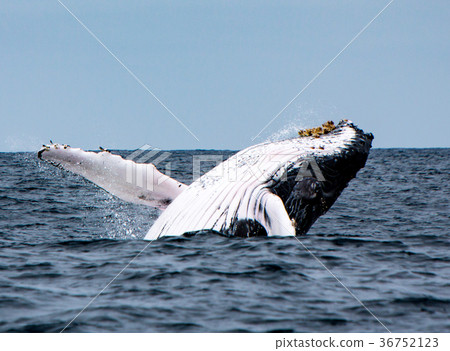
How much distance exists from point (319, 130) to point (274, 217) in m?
3.35

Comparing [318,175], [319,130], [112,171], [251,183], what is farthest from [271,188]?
[112,171]

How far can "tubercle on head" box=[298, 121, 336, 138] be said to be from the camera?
11133 millimetres

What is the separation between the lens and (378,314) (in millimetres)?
5840

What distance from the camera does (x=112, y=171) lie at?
1123 centimetres

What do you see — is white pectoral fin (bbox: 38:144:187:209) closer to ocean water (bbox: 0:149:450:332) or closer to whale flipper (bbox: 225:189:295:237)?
ocean water (bbox: 0:149:450:332)

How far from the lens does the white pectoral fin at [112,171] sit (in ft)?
36.2

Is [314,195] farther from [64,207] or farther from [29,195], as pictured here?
[29,195]

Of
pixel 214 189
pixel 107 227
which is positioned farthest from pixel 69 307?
pixel 107 227

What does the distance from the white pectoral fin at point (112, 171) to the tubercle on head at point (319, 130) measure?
249 centimetres

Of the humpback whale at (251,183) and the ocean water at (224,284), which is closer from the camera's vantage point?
the ocean water at (224,284)

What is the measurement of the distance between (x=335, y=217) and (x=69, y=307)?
1164cm

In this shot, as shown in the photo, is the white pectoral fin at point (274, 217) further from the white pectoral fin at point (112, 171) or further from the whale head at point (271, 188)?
the white pectoral fin at point (112, 171)

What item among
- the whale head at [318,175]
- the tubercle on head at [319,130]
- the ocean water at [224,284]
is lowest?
the ocean water at [224,284]

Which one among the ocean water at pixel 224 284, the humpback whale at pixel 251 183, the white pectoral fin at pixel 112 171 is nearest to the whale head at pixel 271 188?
the humpback whale at pixel 251 183
